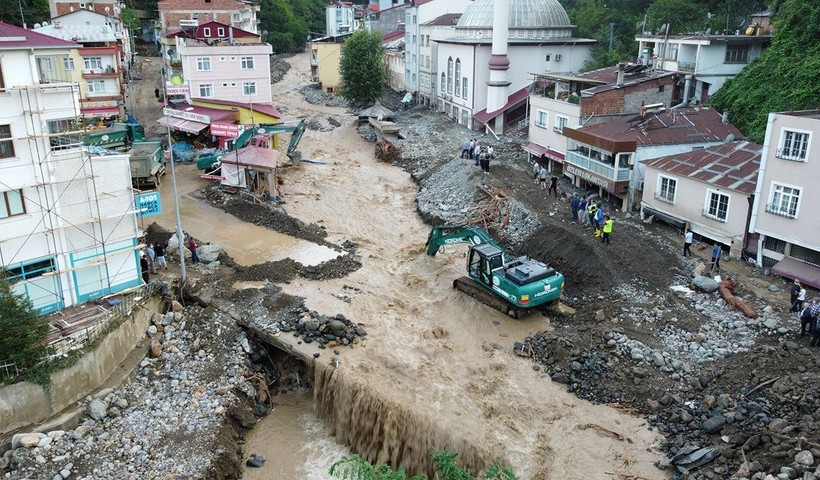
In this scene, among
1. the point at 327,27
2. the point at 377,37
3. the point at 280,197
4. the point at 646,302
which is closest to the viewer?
the point at 646,302

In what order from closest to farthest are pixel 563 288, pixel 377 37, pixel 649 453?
pixel 649 453, pixel 563 288, pixel 377 37

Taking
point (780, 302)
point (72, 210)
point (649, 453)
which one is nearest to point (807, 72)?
point (780, 302)

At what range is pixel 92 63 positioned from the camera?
50125 mm

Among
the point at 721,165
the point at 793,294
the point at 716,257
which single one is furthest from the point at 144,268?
the point at 721,165

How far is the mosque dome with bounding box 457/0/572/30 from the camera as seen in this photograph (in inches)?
2245

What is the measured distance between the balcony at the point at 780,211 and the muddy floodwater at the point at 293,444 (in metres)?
18.1

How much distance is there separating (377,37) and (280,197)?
31357 millimetres

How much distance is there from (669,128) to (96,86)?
A: 139 ft

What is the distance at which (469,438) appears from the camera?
18.3 metres

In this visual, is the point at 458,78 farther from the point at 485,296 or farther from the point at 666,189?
the point at 485,296

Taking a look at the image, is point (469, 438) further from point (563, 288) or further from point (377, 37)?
point (377, 37)

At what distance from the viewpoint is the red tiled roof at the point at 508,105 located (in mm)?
50594

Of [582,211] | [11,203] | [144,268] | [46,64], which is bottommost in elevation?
[144,268]

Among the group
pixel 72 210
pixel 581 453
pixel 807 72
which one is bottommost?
pixel 581 453
